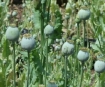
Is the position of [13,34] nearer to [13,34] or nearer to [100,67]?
[13,34]

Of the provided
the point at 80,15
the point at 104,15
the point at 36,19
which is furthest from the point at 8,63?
the point at 104,15

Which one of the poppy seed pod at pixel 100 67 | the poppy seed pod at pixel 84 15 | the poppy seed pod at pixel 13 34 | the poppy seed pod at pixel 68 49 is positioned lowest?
the poppy seed pod at pixel 100 67

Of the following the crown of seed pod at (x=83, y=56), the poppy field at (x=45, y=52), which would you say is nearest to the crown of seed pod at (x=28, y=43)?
the poppy field at (x=45, y=52)

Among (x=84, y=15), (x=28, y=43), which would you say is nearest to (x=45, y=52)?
(x=84, y=15)

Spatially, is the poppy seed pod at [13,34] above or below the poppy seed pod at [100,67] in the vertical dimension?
above

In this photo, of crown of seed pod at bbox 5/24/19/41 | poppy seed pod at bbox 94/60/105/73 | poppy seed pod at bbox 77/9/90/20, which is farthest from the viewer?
poppy seed pod at bbox 77/9/90/20

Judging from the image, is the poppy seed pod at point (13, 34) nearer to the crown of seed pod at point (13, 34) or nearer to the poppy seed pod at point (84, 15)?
the crown of seed pod at point (13, 34)

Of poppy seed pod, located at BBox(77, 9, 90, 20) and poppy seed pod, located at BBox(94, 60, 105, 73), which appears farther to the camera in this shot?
poppy seed pod, located at BBox(77, 9, 90, 20)

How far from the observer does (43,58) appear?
1361 mm

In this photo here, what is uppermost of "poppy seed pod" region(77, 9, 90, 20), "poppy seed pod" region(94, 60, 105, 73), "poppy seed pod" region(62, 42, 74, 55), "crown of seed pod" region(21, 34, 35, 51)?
"poppy seed pod" region(77, 9, 90, 20)

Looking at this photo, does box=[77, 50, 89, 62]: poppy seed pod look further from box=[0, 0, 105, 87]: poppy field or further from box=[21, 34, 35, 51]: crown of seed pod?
box=[21, 34, 35, 51]: crown of seed pod

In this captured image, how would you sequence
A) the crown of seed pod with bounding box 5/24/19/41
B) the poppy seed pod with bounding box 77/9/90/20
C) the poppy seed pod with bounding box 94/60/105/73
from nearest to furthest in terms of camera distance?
1. the crown of seed pod with bounding box 5/24/19/41
2. the poppy seed pod with bounding box 94/60/105/73
3. the poppy seed pod with bounding box 77/9/90/20

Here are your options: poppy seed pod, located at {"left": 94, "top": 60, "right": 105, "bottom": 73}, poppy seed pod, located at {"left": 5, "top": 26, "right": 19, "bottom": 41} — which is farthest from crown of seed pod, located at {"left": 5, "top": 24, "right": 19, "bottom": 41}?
poppy seed pod, located at {"left": 94, "top": 60, "right": 105, "bottom": 73}

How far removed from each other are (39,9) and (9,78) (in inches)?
16.8
